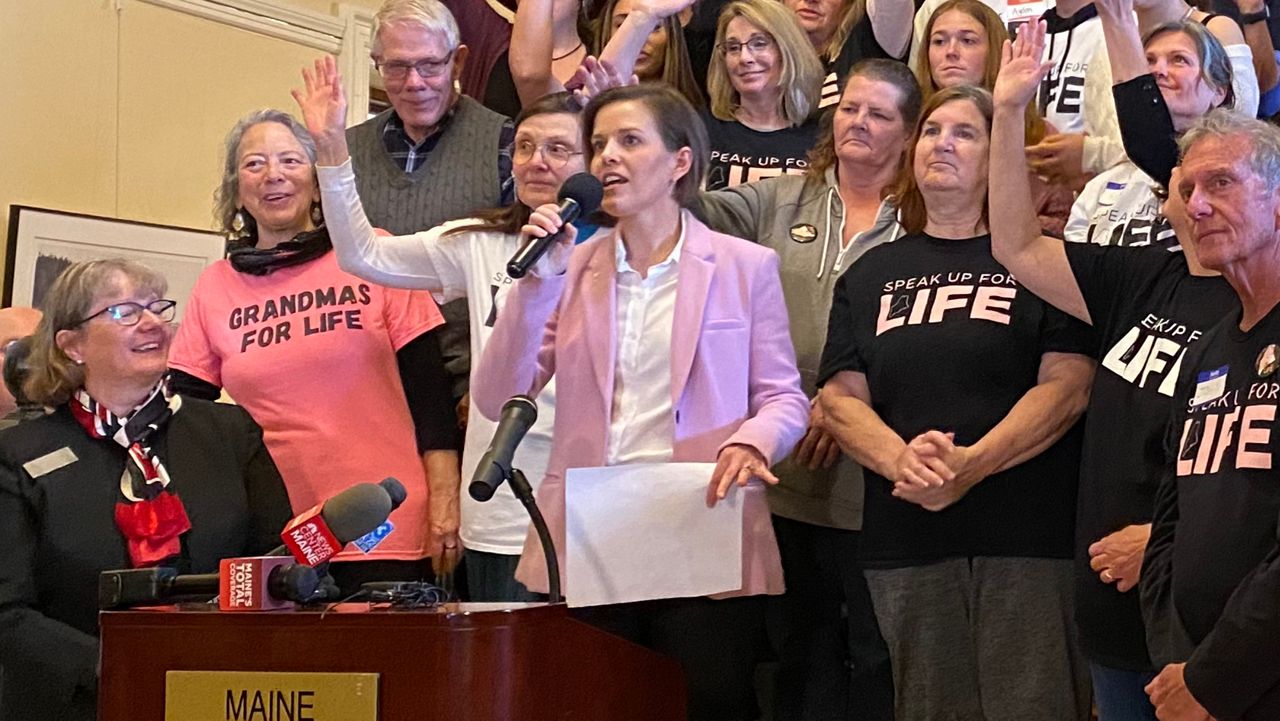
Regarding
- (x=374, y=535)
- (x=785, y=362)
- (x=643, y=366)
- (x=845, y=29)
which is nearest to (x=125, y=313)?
(x=374, y=535)

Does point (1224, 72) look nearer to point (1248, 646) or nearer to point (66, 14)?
point (1248, 646)

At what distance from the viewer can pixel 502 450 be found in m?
2.35

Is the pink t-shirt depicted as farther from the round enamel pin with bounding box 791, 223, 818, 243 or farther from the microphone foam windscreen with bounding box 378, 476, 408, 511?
the microphone foam windscreen with bounding box 378, 476, 408, 511

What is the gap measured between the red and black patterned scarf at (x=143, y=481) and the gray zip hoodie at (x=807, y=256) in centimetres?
120

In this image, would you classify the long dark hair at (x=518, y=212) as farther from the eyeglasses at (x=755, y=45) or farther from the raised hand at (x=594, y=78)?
the eyeglasses at (x=755, y=45)

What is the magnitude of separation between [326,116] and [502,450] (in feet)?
4.07

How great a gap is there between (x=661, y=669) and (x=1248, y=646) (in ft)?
2.90

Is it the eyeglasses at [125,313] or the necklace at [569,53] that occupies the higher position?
the necklace at [569,53]

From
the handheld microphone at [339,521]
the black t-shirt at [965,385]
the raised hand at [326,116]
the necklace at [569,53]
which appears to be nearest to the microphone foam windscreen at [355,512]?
the handheld microphone at [339,521]

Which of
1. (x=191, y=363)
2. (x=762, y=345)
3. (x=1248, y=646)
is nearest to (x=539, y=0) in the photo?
(x=191, y=363)

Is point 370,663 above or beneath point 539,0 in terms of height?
beneath

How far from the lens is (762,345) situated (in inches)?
114

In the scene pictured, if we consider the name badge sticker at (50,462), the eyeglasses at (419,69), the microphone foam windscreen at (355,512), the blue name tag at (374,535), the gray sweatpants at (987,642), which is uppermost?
the eyeglasses at (419,69)

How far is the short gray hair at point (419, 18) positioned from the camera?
12.5ft
